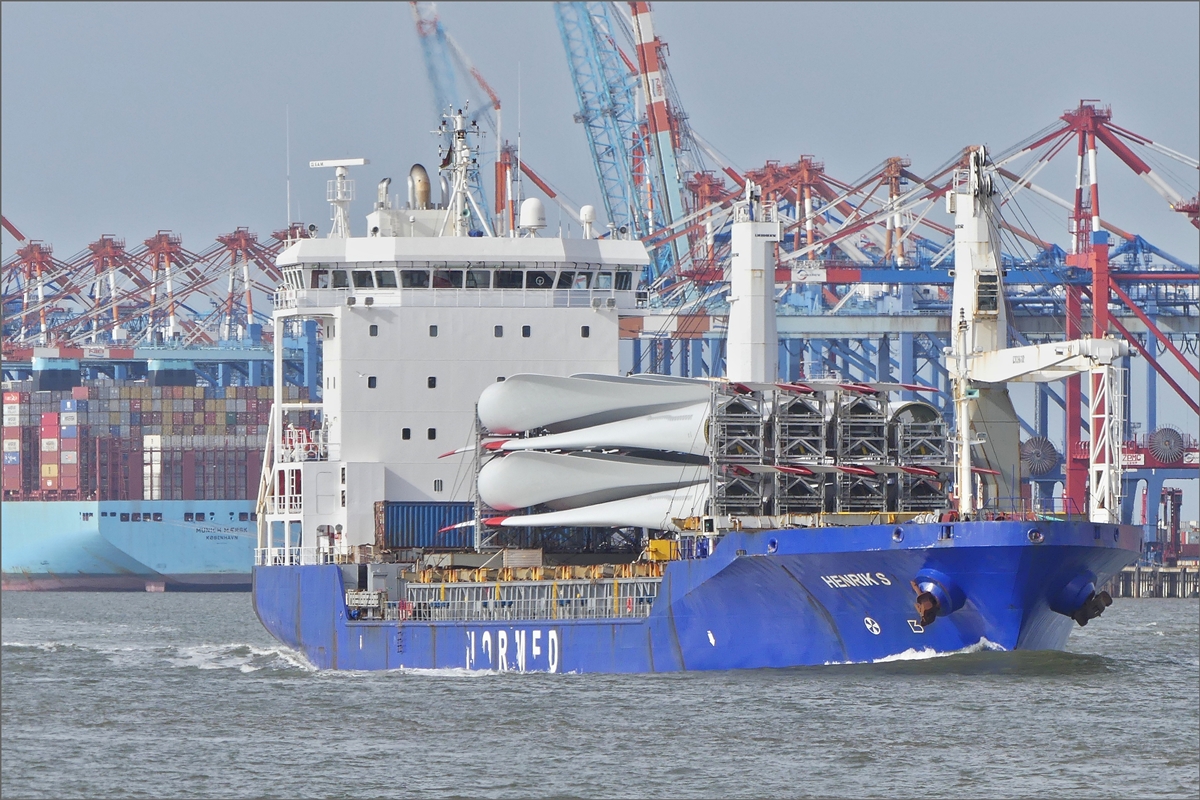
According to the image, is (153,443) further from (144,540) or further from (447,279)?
(447,279)

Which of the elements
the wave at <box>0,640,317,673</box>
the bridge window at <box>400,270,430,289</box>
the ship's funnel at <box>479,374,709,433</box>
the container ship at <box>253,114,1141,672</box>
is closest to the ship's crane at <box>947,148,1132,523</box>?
the container ship at <box>253,114,1141,672</box>

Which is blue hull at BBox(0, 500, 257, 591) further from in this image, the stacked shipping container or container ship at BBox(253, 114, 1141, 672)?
container ship at BBox(253, 114, 1141, 672)

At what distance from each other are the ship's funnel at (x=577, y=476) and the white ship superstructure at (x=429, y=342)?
145 inches

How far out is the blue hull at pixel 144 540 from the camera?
113 metres

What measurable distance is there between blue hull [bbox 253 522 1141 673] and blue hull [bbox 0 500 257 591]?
75674 millimetres

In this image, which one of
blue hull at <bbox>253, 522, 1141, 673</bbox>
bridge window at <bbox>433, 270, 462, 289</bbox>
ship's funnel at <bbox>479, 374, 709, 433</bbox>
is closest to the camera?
blue hull at <bbox>253, 522, 1141, 673</bbox>

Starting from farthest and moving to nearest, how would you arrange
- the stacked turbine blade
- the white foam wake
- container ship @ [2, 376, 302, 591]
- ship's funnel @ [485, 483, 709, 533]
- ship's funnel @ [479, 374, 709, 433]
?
container ship @ [2, 376, 302, 591]
ship's funnel @ [479, 374, 709, 433]
the stacked turbine blade
ship's funnel @ [485, 483, 709, 533]
the white foam wake

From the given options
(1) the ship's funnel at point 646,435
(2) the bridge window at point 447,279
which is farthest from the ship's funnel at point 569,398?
(2) the bridge window at point 447,279

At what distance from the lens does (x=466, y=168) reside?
157 feet

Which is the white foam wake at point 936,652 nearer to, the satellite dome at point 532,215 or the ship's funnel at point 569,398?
the ship's funnel at point 569,398

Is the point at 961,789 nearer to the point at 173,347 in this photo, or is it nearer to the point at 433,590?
the point at 433,590

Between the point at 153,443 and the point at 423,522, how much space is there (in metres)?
73.2

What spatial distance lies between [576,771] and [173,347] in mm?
98639

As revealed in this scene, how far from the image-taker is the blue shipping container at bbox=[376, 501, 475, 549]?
43.9 m
